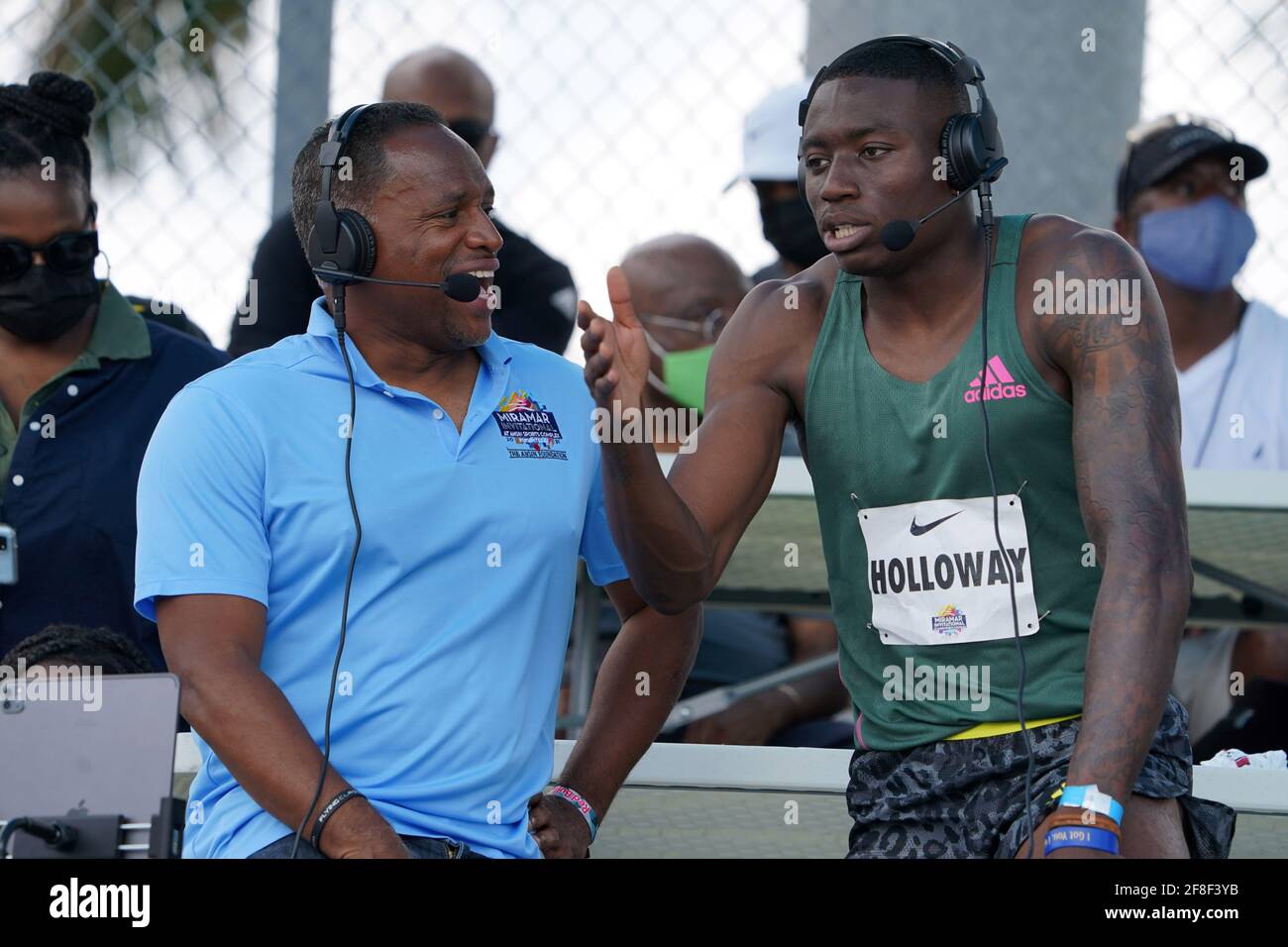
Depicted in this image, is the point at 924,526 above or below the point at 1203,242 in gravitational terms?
below

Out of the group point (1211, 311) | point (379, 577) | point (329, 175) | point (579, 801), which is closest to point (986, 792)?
point (579, 801)

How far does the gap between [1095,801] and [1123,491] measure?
42 cm

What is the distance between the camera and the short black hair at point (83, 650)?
292cm

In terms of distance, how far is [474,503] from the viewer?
239 centimetres

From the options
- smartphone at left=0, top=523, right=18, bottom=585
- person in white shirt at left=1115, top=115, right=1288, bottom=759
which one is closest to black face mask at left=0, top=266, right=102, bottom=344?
smartphone at left=0, top=523, right=18, bottom=585

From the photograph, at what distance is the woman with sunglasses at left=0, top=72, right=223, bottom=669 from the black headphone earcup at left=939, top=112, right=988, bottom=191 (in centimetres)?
164

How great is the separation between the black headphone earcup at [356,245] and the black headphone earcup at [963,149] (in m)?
0.81

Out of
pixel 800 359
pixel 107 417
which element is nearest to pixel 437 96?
pixel 107 417

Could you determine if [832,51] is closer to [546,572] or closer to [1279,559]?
[1279,559]

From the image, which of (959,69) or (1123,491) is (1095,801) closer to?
(1123,491)

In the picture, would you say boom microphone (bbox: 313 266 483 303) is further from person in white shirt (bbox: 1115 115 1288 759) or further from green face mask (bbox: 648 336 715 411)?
person in white shirt (bbox: 1115 115 1288 759)

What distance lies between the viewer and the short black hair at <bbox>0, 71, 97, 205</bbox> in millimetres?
3338

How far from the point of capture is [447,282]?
7.95 ft

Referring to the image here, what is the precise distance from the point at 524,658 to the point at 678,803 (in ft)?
2.58
